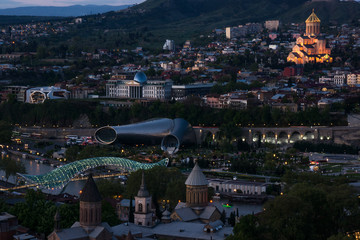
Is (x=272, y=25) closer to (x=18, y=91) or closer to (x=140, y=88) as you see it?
(x=140, y=88)

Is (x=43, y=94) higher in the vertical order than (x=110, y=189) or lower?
higher

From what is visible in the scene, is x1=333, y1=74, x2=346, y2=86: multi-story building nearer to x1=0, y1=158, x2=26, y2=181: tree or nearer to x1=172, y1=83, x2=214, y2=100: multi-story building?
x1=172, y1=83, x2=214, y2=100: multi-story building

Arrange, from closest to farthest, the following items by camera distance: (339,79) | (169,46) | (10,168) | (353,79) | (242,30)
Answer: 1. (10,168)
2. (339,79)
3. (353,79)
4. (169,46)
5. (242,30)

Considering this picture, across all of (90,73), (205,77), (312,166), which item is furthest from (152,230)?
(90,73)

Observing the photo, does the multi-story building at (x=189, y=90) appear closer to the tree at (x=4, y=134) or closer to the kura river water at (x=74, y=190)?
the tree at (x=4, y=134)

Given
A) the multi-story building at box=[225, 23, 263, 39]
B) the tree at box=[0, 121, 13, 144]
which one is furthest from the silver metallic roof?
the multi-story building at box=[225, 23, 263, 39]

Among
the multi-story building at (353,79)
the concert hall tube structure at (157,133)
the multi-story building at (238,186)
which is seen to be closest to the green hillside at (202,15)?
the multi-story building at (353,79)

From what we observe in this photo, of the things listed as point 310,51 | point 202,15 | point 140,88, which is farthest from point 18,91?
point 202,15
